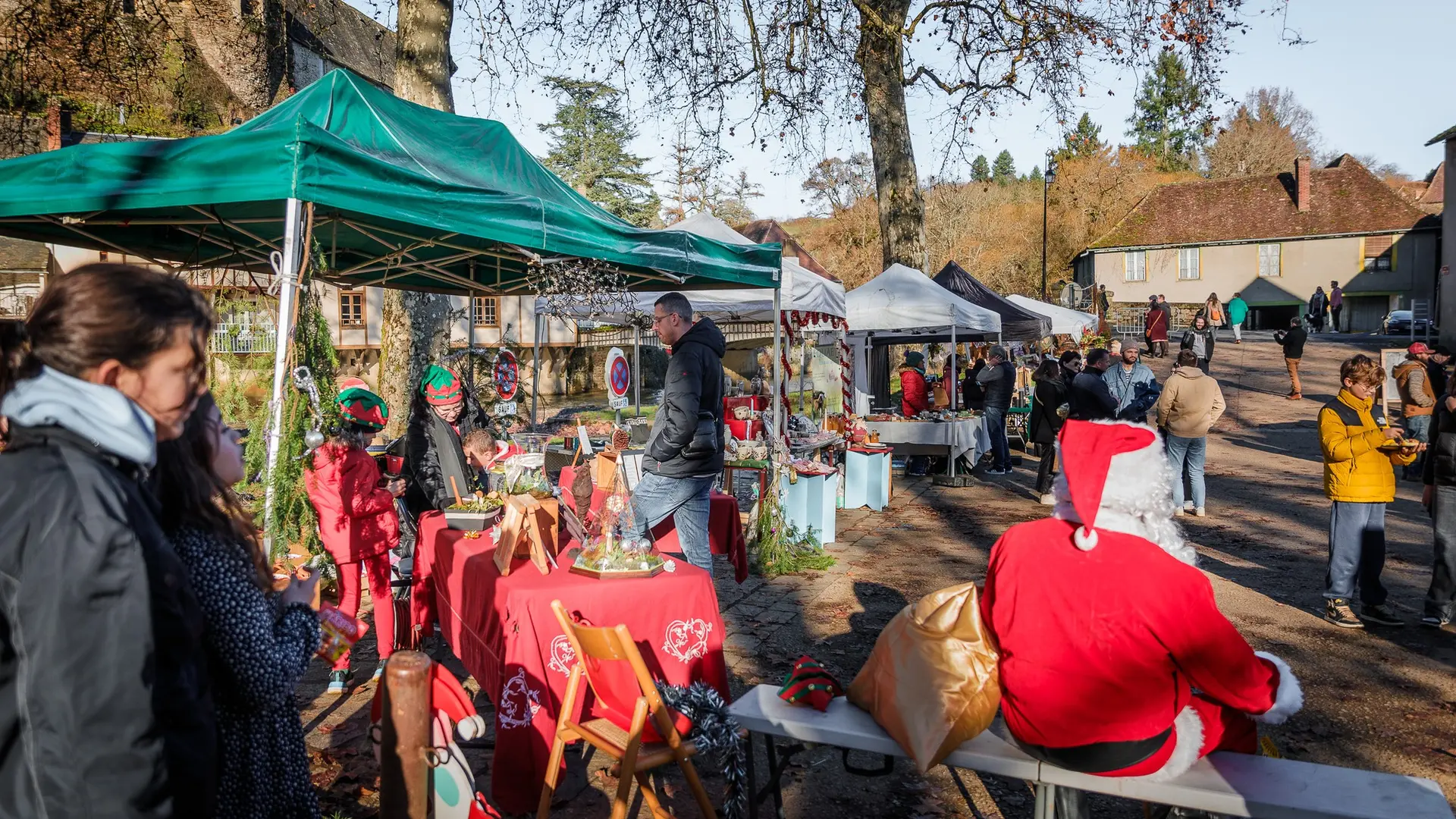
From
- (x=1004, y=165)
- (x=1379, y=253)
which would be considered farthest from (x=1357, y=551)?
(x=1004, y=165)

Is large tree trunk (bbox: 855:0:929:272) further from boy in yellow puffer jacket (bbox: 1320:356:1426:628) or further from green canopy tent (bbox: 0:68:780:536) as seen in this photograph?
boy in yellow puffer jacket (bbox: 1320:356:1426:628)

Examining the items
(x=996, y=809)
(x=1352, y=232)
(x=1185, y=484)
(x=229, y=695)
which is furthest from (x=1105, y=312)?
(x=229, y=695)

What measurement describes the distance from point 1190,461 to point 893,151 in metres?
8.67

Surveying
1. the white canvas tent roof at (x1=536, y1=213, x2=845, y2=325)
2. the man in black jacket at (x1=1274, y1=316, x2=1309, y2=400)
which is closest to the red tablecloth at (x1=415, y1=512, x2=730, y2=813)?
the white canvas tent roof at (x1=536, y1=213, x2=845, y2=325)

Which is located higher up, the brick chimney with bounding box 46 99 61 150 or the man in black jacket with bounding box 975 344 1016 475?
the brick chimney with bounding box 46 99 61 150

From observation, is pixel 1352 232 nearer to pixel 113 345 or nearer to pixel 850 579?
pixel 850 579

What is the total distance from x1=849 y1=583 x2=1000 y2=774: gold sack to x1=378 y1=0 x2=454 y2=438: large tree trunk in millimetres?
8588

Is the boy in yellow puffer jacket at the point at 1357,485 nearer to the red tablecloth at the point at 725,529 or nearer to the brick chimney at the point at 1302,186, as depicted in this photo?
the red tablecloth at the point at 725,529

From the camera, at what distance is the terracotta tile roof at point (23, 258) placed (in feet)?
81.1

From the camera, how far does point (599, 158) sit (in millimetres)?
49500

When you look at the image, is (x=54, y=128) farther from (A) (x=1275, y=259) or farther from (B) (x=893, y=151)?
(A) (x=1275, y=259)

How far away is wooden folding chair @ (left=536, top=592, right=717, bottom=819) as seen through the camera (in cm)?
314

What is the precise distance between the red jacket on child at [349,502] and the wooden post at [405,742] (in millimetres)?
2319

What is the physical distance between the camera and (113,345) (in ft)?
5.18
